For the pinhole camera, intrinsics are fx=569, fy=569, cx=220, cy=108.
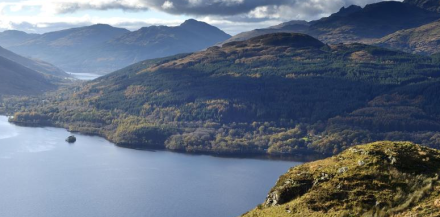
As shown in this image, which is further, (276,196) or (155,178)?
(155,178)

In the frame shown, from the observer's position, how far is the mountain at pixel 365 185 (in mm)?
33938

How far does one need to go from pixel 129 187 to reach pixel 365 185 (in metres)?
126

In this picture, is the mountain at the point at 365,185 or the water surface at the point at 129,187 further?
the water surface at the point at 129,187

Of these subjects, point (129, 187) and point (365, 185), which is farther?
point (129, 187)

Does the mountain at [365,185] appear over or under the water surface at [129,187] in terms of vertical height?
over

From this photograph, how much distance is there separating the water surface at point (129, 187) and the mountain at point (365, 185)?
290 feet

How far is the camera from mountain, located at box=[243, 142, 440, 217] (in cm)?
3394

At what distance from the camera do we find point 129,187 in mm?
158125

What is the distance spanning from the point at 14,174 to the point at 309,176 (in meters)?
151

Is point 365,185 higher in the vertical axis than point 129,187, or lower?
higher

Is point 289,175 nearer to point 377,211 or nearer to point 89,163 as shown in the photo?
point 377,211

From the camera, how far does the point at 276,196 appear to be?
135 feet

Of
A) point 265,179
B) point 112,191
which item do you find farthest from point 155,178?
point 265,179

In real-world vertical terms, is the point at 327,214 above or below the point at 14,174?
above
